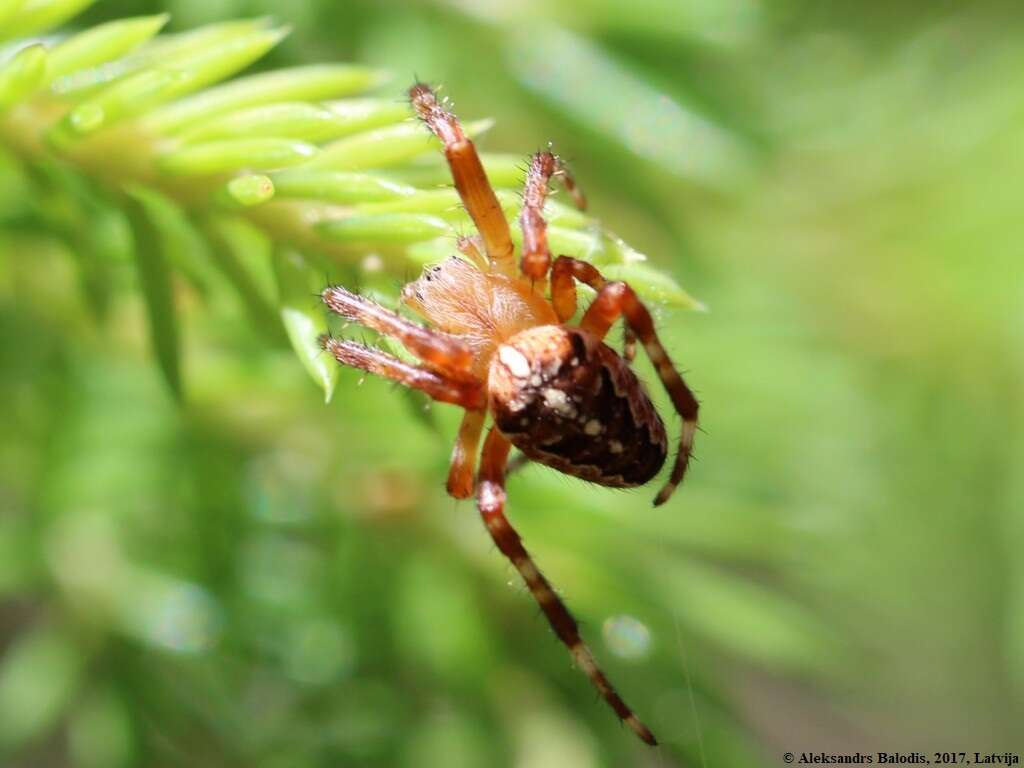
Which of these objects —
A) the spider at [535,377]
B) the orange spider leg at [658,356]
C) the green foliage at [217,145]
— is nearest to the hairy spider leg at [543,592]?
the spider at [535,377]

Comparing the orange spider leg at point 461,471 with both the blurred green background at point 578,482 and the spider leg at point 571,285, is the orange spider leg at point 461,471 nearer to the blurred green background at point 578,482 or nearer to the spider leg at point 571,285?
the blurred green background at point 578,482

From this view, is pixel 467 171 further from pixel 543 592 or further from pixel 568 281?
pixel 543 592

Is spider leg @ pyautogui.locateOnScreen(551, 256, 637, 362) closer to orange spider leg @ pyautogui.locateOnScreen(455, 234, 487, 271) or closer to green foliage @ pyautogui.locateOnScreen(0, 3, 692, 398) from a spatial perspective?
orange spider leg @ pyautogui.locateOnScreen(455, 234, 487, 271)

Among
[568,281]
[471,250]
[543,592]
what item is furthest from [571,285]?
[543,592]

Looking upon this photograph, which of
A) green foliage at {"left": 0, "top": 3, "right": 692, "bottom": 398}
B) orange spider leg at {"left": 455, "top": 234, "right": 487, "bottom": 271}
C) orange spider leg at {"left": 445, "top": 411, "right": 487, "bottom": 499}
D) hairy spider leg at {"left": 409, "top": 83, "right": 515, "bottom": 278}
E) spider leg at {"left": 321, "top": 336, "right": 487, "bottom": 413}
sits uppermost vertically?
green foliage at {"left": 0, "top": 3, "right": 692, "bottom": 398}

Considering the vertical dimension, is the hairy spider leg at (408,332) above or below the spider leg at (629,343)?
above

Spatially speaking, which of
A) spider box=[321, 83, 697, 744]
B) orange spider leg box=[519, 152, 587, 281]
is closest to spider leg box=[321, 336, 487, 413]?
spider box=[321, 83, 697, 744]
